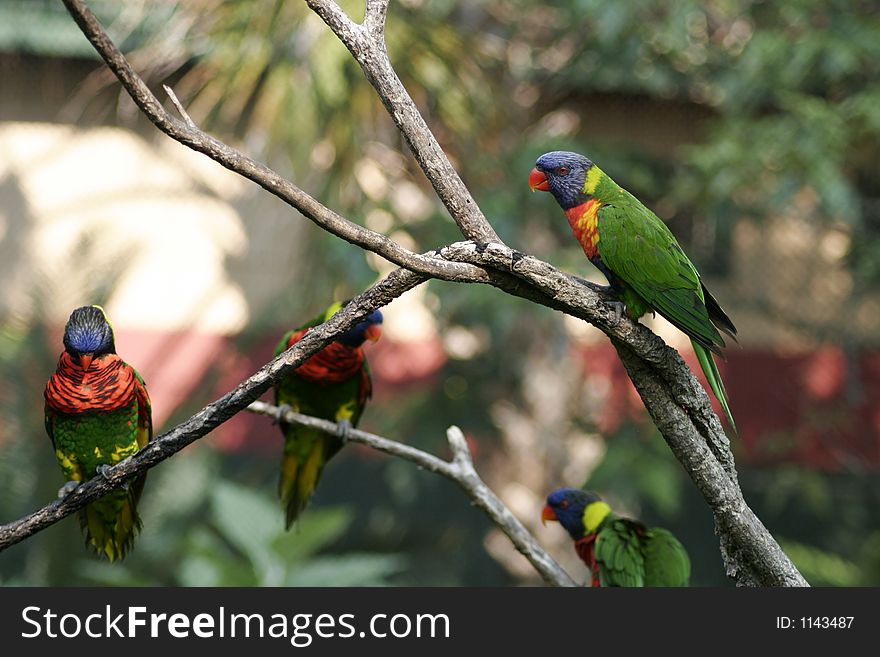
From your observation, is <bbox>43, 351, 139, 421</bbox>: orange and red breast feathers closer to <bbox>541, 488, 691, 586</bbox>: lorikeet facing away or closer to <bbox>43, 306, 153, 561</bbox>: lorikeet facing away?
<bbox>43, 306, 153, 561</bbox>: lorikeet facing away

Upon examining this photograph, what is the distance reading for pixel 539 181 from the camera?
1.51 m

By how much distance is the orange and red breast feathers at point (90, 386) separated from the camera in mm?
1311

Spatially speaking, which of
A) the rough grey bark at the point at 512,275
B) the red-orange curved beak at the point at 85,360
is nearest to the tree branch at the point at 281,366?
the rough grey bark at the point at 512,275

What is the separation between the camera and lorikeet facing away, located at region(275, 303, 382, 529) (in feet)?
6.28

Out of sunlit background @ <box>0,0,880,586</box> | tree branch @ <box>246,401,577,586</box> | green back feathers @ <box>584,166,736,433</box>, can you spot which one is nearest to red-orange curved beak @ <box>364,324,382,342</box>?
tree branch @ <box>246,401,577,586</box>

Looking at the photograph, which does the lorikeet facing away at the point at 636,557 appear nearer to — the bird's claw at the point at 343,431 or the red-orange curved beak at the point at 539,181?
the bird's claw at the point at 343,431

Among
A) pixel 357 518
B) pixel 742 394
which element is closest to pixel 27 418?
pixel 357 518

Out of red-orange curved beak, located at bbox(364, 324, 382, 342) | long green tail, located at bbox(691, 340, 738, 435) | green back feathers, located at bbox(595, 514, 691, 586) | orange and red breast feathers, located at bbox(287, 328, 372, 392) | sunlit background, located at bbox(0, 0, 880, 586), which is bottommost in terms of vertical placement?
green back feathers, located at bbox(595, 514, 691, 586)

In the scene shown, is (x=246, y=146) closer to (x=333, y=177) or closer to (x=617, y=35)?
(x=333, y=177)

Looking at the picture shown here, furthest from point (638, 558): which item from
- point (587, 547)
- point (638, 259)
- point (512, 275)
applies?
point (512, 275)

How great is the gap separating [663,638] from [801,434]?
285 cm

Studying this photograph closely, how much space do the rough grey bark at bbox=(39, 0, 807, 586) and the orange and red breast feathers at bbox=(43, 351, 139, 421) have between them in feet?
1.42

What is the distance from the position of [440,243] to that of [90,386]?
1903 mm

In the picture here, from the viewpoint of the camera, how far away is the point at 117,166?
148 inches
